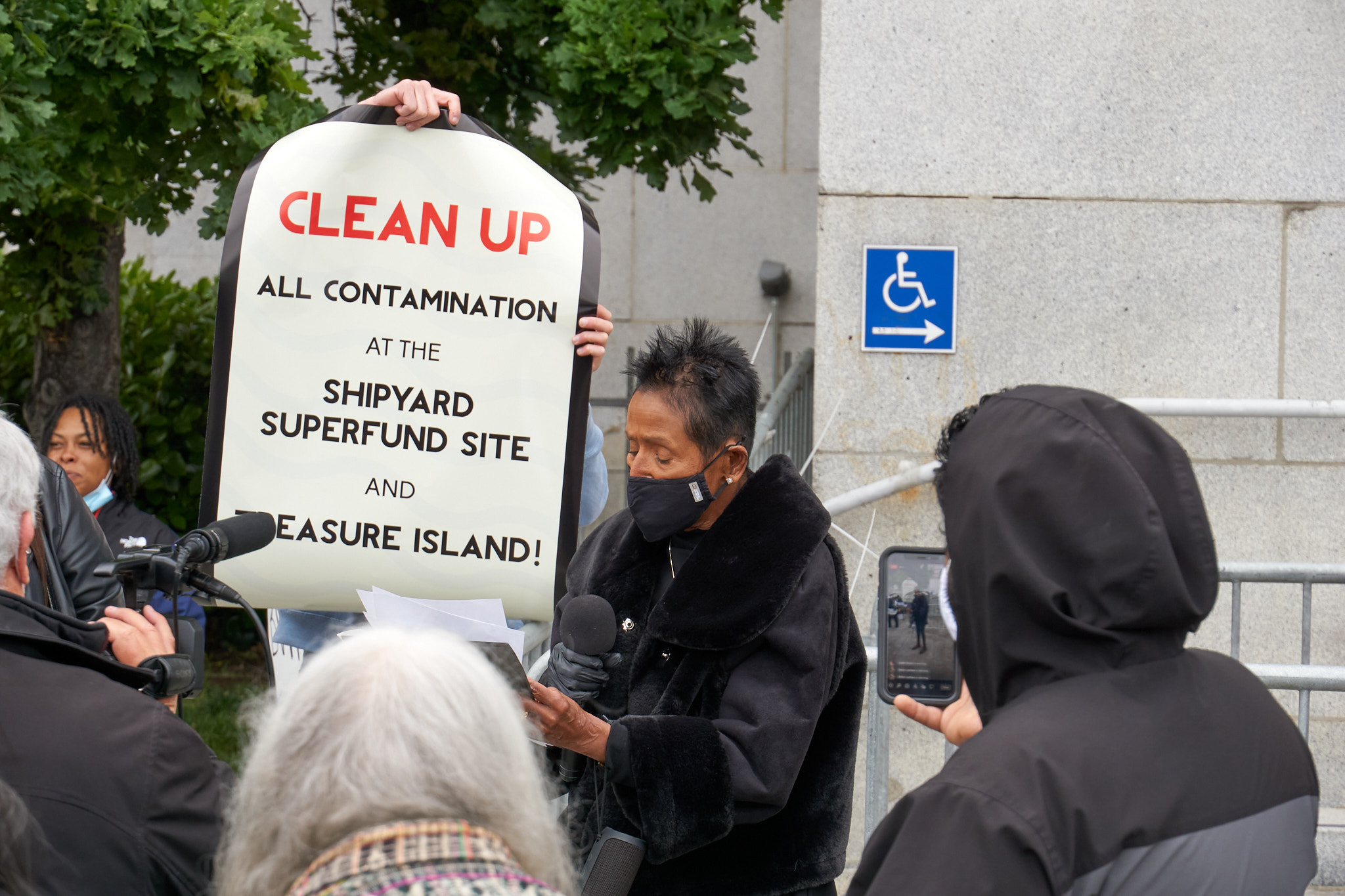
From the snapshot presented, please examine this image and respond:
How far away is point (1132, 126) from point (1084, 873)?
434cm

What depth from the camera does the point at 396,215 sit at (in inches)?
100

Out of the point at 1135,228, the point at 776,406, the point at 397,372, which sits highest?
the point at 1135,228

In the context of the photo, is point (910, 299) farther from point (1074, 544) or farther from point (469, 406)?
point (1074, 544)

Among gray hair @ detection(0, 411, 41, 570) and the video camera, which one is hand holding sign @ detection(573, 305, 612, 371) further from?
gray hair @ detection(0, 411, 41, 570)

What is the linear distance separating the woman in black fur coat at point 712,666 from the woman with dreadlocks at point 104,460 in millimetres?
2618

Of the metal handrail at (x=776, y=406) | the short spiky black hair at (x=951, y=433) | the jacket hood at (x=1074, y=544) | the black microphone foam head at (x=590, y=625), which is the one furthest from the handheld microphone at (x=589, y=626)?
the metal handrail at (x=776, y=406)

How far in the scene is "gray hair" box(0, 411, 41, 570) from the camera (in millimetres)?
1784

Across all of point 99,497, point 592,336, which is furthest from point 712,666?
point 99,497

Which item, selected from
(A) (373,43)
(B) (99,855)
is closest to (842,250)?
(A) (373,43)

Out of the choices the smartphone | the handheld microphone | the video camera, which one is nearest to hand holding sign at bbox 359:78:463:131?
the video camera

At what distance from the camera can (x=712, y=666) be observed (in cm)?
233

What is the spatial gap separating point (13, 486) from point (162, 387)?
5.94 m

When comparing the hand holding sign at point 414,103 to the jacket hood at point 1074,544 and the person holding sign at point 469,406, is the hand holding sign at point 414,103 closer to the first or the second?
the person holding sign at point 469,406

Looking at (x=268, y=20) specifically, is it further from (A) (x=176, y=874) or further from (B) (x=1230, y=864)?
(B) (x=1230, y=864)
